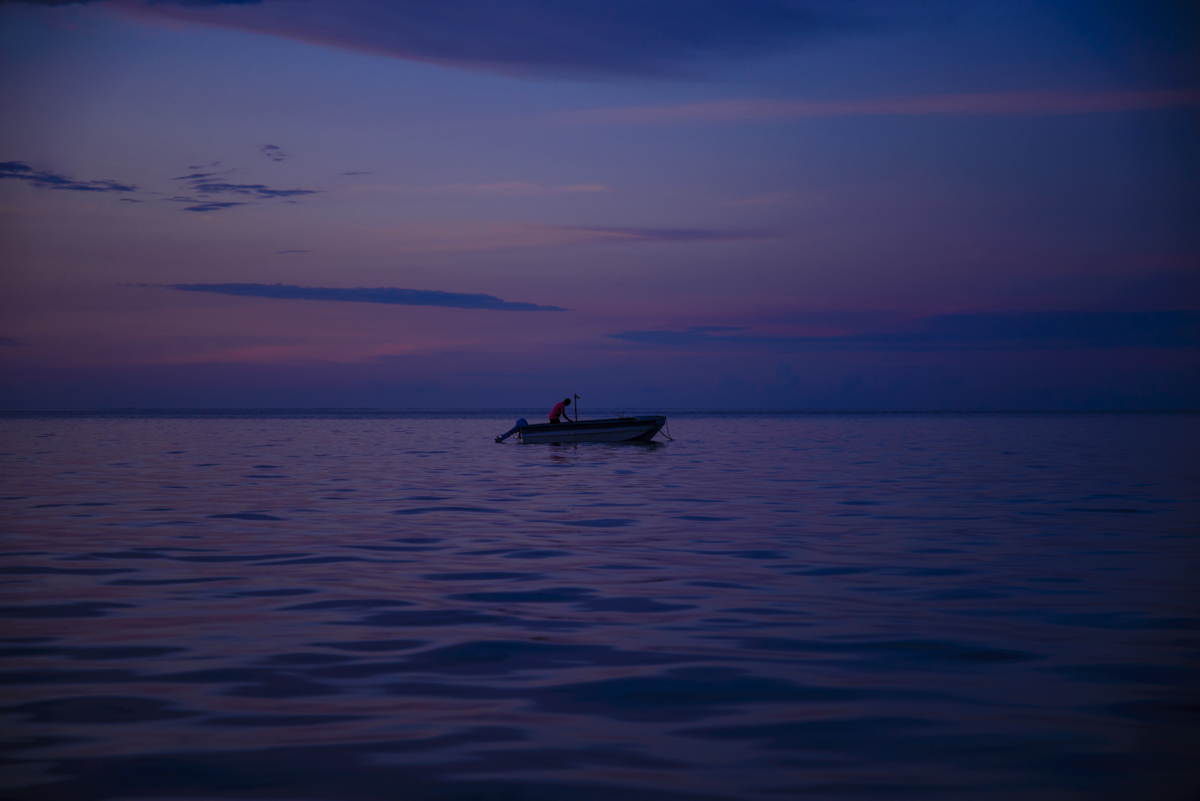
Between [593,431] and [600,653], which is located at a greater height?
[593,431]

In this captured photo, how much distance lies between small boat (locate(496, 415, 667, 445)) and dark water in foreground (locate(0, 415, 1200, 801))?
930 inches

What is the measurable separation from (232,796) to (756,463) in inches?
1125

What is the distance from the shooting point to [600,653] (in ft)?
24.7

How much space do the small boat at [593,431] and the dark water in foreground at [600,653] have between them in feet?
77.5

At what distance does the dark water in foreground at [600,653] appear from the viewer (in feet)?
16.7

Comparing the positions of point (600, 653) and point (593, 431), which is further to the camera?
point (593, 431)

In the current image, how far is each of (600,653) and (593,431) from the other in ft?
112

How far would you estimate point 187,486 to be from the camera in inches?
891

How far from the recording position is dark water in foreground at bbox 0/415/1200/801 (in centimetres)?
509

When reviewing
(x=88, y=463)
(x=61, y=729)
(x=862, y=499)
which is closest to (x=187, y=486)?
(x=88, y=463)

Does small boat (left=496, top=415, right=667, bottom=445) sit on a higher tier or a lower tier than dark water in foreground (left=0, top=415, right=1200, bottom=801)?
higher

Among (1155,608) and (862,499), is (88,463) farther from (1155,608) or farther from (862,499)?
(1155,608)

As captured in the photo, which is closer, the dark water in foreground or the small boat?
the dark water in foreground

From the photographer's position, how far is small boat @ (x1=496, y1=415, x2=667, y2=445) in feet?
135
